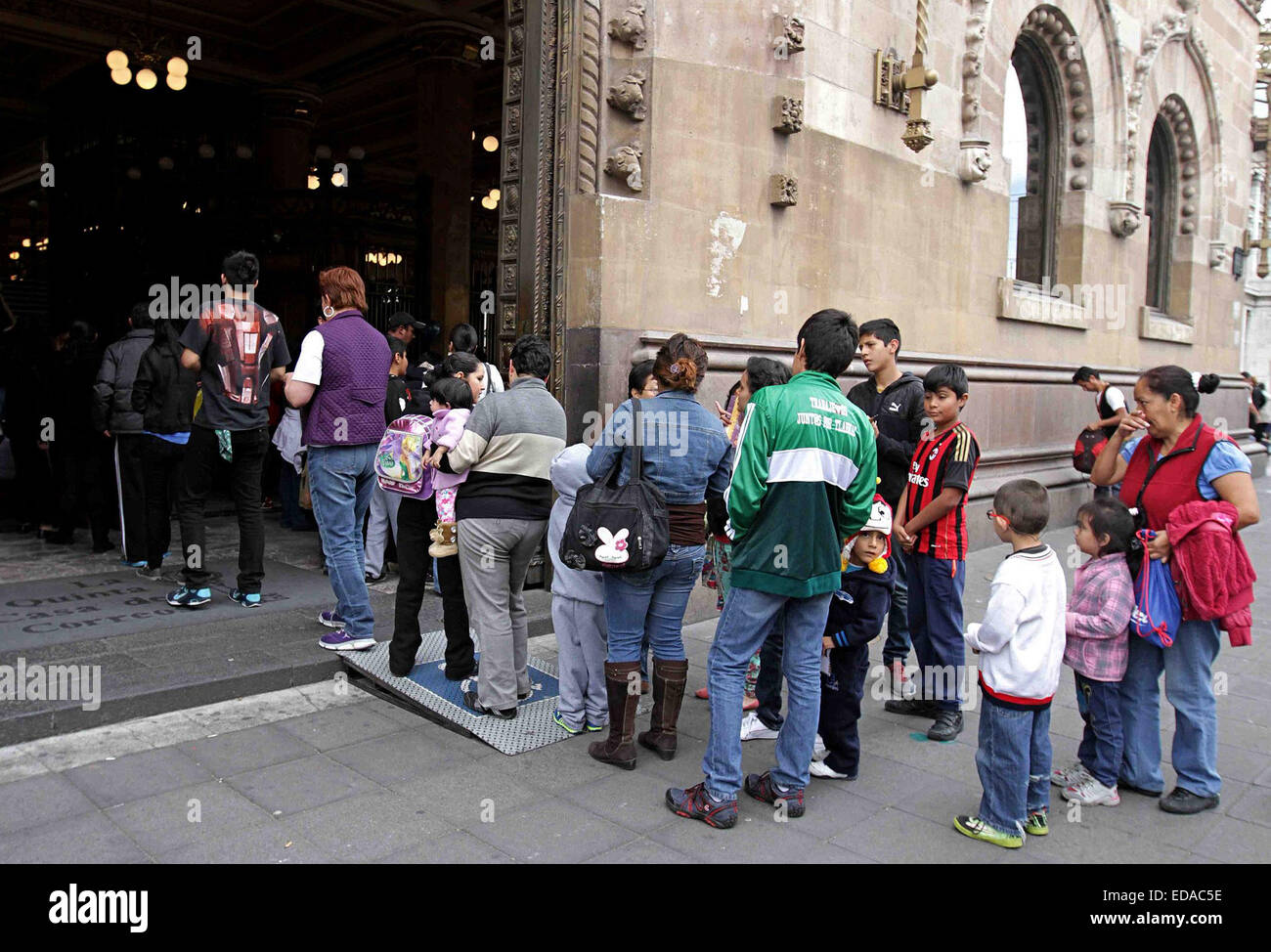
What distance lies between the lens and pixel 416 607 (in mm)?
5676

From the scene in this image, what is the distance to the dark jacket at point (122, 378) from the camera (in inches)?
316

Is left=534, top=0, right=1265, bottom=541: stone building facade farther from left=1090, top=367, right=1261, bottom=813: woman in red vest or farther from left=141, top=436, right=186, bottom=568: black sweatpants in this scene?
left=1090, top=367, right=1261, bottom=813: woman in red vest

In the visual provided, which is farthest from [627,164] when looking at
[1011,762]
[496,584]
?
[1011,762]

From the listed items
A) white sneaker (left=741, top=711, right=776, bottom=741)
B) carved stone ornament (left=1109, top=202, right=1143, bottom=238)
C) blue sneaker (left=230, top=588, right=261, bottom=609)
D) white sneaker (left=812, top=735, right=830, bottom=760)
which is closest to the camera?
white sneaker (left=812, top=735, right=830, bottom=760)

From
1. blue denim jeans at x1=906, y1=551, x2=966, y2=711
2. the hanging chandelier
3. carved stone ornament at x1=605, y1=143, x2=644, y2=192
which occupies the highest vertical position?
the hanging chandelier

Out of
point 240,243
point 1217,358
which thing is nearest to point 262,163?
point 240,243

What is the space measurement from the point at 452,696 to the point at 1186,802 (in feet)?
11.6

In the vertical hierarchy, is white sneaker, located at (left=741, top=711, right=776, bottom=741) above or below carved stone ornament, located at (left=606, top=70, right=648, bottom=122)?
below

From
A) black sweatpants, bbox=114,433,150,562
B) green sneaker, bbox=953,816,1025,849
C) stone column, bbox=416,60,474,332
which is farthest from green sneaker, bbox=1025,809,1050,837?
stone column, bbox=416,60,474,332

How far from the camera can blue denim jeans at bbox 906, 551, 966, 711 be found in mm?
5328

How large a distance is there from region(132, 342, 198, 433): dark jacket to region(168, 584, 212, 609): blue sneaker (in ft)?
4.35

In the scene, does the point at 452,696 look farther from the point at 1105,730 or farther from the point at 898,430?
the point at 1105,730

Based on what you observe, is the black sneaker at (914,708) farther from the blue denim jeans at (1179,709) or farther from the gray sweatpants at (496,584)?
the gray sweatpants at (496,584)

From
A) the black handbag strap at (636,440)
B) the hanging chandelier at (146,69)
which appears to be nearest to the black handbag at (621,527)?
the black handbag strap at (636,440)
